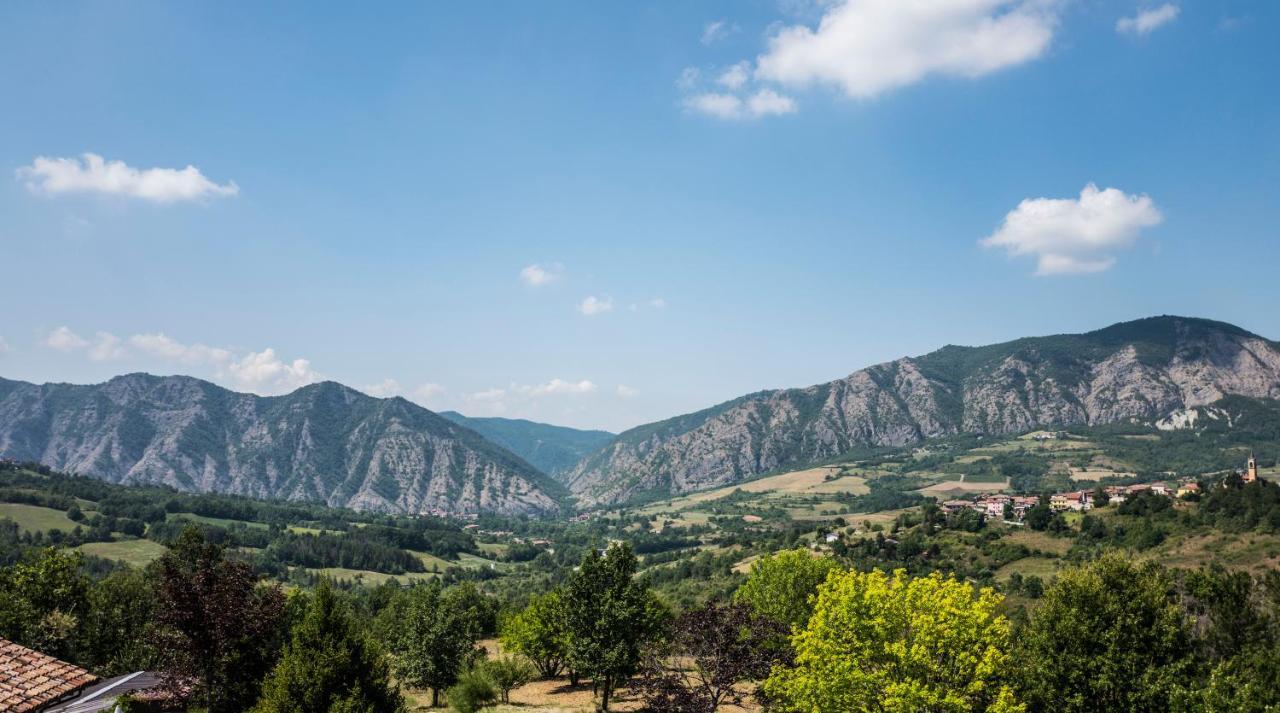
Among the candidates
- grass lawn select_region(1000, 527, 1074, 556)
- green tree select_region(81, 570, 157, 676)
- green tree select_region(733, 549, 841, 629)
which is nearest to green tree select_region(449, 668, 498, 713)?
green tree select_region(733, 549, 841, 629)

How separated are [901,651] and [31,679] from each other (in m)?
26.5

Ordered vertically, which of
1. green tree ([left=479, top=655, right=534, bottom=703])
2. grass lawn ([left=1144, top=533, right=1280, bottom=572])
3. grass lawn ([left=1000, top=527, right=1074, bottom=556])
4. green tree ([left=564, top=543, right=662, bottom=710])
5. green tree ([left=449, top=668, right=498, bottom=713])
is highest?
green tree ([left=564, top=543, right=662, bottom=710])

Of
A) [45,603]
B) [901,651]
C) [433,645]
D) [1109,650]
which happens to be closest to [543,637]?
[433,645]

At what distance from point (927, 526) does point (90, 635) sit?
531ft

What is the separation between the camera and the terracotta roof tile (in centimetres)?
1409

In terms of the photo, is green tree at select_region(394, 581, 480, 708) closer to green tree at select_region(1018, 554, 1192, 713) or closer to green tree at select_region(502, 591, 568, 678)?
green tree at select_region(502, 591, 568, 678)

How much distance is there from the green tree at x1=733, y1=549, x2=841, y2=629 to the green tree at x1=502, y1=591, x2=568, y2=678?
16292 mm

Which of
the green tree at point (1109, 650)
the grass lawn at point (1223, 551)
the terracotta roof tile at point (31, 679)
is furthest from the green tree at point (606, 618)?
the grass lawn at point (1223, 551)

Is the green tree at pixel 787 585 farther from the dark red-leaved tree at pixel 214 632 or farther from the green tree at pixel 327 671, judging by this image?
the dark red-leaved tree at pixel 214 632

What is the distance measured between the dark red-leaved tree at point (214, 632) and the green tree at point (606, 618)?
56.2 feet

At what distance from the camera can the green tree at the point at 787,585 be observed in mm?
54938

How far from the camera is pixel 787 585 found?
58094mm

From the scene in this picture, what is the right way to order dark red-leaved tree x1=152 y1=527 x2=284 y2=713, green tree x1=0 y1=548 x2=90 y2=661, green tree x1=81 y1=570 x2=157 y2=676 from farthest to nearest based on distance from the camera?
green tree x1=81 y1=570 x2=157 y2=676, green tree x1=0 y1=548 x2=90 y2=661, dark red-leaved tree x1=152 y1=527 x2=284 y2=713

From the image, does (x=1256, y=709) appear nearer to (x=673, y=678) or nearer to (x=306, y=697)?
(x=673, y=678)
